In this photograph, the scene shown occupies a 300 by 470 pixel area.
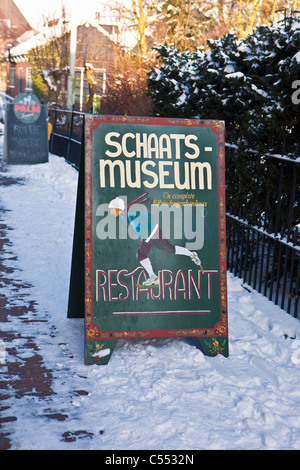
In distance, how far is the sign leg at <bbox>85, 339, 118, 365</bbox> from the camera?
14.5 feet

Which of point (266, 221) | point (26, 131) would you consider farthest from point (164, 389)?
point (26, 131)

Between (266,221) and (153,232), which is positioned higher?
(153,232)

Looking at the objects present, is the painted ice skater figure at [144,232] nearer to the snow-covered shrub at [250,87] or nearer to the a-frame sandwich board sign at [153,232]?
the a-frame sandwich board sign at [153,232]

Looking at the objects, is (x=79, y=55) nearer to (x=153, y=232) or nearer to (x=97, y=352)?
(x=153, y=232)

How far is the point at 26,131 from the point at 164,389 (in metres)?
13.2

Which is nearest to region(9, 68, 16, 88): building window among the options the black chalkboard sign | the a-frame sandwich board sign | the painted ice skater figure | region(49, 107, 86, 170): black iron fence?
region(49, 107, 86, 170): black iron fence

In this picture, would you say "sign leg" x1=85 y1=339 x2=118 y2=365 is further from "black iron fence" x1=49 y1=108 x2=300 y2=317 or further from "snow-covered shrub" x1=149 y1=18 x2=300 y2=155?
"snow-covered shrub" x1=149 y1=18 x2=300 y2=155

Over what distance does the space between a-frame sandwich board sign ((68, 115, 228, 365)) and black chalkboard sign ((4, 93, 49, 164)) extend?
1194 centimetres

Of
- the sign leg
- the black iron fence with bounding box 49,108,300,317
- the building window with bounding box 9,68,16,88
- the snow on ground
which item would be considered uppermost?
the building window with bounding box 9,68,16,88

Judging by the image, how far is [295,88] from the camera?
5453mm

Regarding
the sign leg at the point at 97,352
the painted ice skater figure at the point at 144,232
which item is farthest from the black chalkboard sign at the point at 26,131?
the sign leg at the point at 97,352

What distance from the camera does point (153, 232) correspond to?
Answer: 459 centimetres
